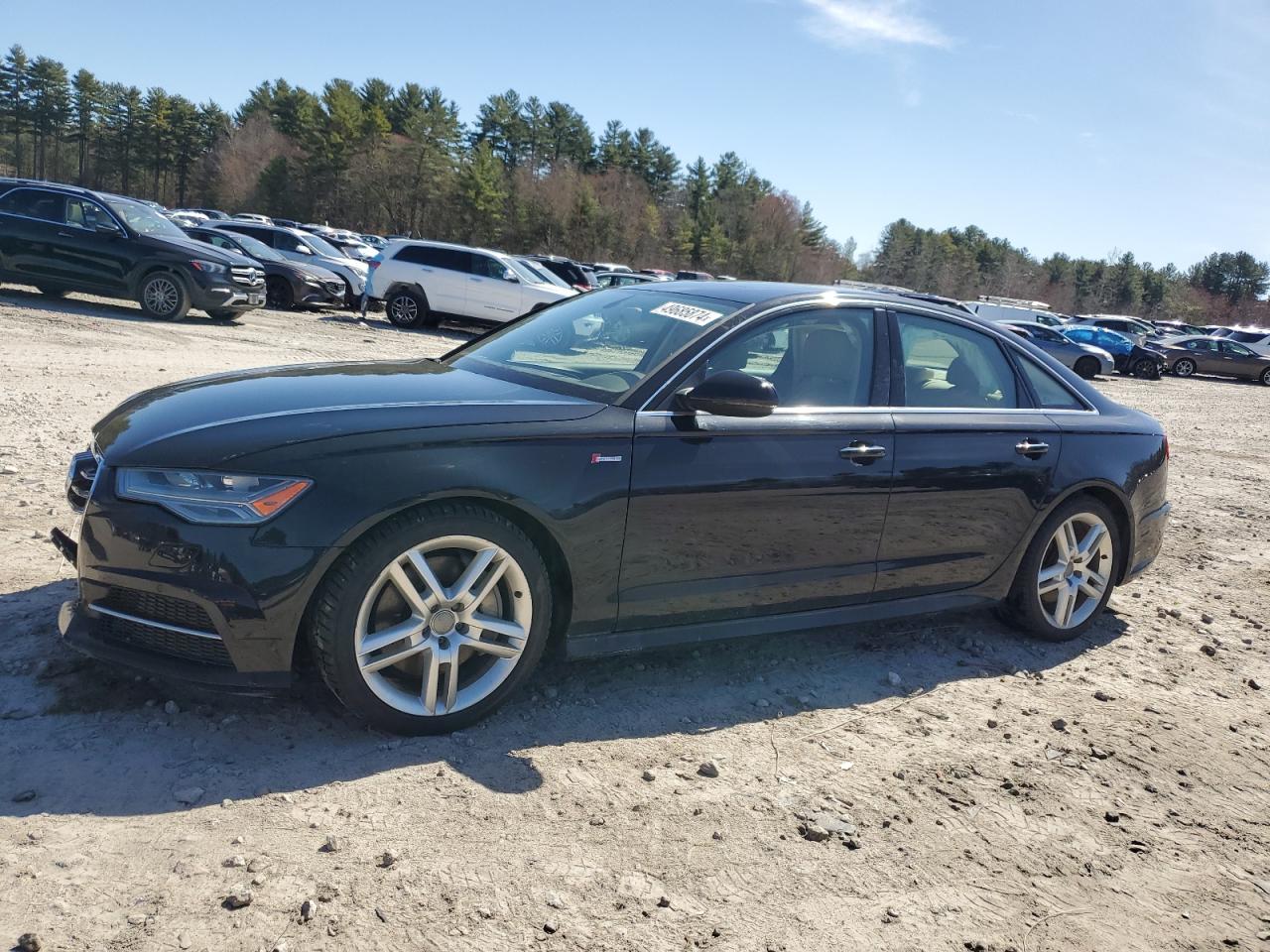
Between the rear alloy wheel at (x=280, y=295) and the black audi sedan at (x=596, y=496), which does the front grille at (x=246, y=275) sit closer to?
the rear alloy wheel at (x=280, y=295)

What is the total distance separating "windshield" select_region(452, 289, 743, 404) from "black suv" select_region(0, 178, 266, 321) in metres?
11.9

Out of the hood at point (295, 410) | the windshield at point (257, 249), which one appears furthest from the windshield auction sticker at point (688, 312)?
the windshield at point (257, 249)

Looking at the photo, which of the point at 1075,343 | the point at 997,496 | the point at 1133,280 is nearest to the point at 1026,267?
the point at 1133,280

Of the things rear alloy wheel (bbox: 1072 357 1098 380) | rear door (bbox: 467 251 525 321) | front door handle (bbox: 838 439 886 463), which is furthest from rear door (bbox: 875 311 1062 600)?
rear alloy wheel (bbox: 1072 357 1098 380)

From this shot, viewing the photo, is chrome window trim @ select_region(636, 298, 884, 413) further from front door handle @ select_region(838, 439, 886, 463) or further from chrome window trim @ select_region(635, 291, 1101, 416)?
front door handle @ select_region(838, 439, 886, 463)

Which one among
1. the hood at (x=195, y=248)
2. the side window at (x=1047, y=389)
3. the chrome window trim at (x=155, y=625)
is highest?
the hood at (x=195, y=248)

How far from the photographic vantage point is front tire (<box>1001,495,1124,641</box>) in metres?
Result: 4.85

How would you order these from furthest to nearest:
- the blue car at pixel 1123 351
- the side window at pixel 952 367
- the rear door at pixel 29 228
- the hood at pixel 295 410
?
the blue car at pixel 1123 351 → the rear door at pixel 29 228 → the side window at pixel 952 367 → the hood at pixel 295 410

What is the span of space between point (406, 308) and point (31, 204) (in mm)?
7084

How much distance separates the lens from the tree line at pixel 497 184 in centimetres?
7275

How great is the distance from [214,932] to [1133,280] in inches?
4758

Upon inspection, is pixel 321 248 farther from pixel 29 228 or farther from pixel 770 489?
pixel 770 489

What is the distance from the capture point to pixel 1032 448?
4.66 metres

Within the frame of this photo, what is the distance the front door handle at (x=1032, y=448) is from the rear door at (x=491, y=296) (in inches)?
634
